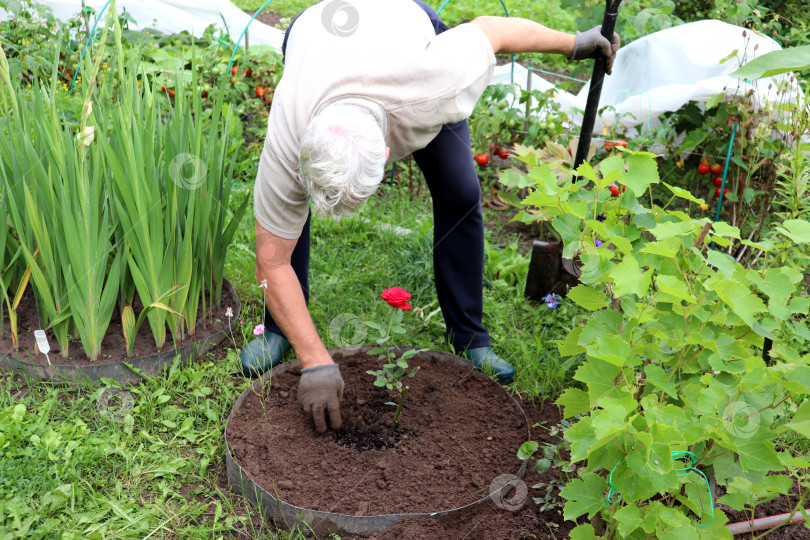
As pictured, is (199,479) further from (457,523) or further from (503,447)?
(503,447)

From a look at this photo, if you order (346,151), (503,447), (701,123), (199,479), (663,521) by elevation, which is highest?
(346,151)

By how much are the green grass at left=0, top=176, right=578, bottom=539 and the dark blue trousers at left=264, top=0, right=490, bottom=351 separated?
0.16 meters

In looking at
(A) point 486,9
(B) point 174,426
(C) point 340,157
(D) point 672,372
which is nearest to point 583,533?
(D) point 672,372

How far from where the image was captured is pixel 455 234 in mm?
2281

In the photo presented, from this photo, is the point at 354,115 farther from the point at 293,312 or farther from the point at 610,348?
the point at 610,348

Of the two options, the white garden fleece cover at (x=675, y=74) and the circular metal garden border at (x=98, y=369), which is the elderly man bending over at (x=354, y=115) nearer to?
the circular metal garden border at (x=98, y=369)

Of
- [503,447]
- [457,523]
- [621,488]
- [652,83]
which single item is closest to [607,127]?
[652,83]

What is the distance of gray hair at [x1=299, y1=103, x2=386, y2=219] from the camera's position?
154 cm

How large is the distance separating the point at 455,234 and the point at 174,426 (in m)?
1.06

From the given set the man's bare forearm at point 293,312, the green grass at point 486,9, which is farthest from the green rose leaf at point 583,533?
the green grass at point 486,9

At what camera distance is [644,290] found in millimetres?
1130

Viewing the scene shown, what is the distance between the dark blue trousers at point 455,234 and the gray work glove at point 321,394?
0.54 metres

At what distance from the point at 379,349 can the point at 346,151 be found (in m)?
0.78

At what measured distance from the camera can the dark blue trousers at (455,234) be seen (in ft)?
7.13
